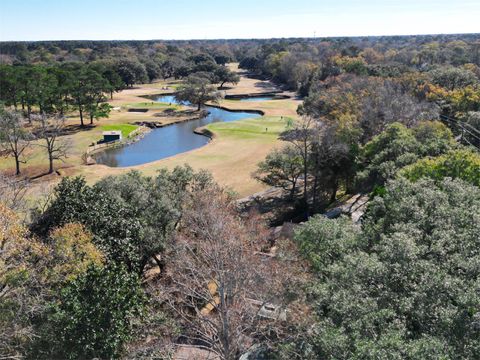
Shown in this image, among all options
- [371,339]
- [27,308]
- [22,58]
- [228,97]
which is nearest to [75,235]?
[27,308]

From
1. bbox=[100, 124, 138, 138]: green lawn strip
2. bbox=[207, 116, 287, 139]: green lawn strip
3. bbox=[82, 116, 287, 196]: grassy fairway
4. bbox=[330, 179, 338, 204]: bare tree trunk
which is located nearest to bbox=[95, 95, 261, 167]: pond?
bbox=[100, 124, 138, 138]: green lawn strip

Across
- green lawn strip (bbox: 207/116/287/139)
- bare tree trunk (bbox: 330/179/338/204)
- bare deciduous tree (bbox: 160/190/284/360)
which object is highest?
bare deciduous tree (bbox: 160/190/284/360)

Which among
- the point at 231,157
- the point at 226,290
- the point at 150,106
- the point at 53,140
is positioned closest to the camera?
the point at 226,290

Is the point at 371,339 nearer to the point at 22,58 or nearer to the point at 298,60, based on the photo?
the point at 298,60

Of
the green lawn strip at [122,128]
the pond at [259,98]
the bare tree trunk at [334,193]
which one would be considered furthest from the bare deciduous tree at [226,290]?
the pond at [259,98]

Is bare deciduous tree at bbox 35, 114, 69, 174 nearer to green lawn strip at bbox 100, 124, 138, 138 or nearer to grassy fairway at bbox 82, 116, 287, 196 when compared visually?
grassy fairway at bbox 82, 116, 287, 196

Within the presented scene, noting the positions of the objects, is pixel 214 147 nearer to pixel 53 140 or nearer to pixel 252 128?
pixel 252 128

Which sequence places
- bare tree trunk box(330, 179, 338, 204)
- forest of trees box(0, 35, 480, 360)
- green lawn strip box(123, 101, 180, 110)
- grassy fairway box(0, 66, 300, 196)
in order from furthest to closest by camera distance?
green lawn strip box(123, 101, 180, 110), grassy fairway box(0, 66, 300, 196), bare tree trunk box(330, 179, 338, 204), forest of trees box(0, 35, 480, 360)

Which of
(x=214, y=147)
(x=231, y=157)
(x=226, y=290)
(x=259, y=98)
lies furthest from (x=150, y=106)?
(x=226, y=290)

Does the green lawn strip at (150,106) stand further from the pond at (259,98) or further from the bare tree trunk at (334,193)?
the bare tree trunk at (334,193)
